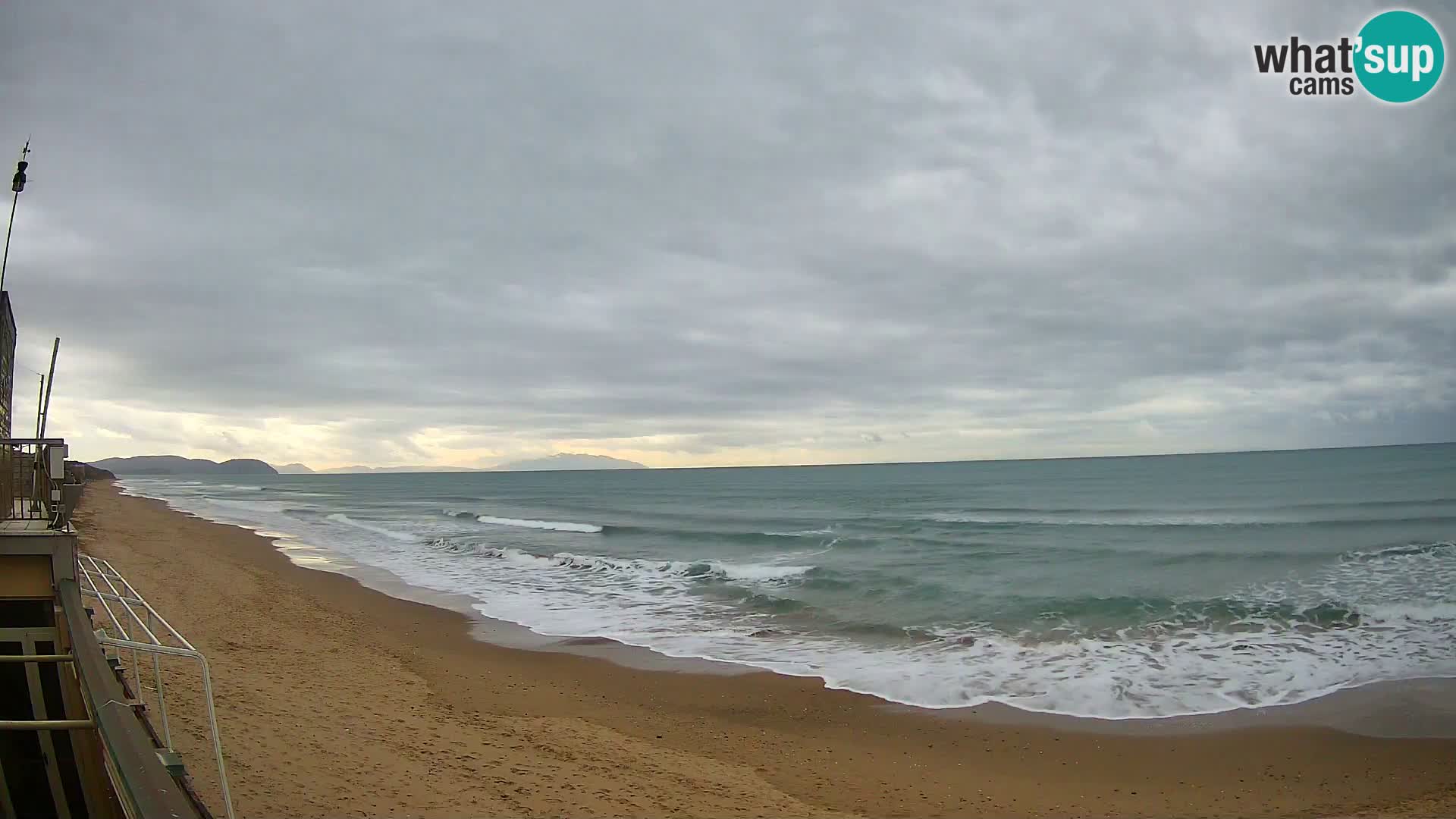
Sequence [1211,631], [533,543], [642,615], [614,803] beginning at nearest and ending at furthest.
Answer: [614,803] → [1211,631] → [642,615] → [533,543]

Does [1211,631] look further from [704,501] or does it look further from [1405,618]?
[704,501]

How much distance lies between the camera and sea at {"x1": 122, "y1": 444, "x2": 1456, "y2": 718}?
11.7 metres

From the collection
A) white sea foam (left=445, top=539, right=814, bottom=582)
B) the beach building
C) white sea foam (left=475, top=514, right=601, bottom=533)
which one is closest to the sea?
white sea foam (left=445, top=539, right=814, bottom=582)

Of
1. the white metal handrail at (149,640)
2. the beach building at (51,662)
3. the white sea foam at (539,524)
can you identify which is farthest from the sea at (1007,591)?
the beach building at (51,662)

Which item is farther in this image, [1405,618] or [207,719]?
[1405,618]

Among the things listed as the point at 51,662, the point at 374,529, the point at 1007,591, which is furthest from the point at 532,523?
the point at 51,662

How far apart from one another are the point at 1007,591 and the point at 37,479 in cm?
1801

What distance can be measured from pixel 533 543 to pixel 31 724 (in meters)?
28.2

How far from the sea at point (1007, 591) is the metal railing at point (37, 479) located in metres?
8.48

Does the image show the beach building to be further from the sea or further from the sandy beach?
the sea

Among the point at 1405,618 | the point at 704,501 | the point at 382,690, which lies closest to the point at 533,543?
the point at 382,690

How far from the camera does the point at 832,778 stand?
311 inches

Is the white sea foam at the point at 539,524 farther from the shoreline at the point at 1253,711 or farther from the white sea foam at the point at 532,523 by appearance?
the shoreline at the point at 1253,711

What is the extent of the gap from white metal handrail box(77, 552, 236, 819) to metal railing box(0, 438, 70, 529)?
818mm
